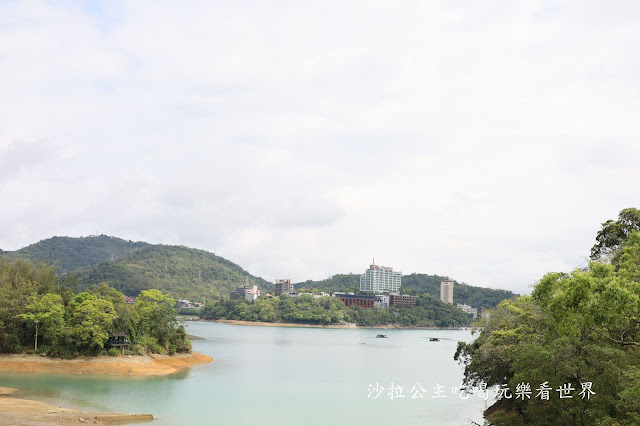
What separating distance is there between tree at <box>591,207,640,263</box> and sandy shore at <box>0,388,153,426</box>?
25.0 meters

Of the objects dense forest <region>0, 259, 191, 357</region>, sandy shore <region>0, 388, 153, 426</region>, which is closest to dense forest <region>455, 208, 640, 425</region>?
sandy shore <region>0, 388, 153, 426</region>

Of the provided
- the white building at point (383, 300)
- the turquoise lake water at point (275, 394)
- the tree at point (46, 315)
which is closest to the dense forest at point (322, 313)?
the white building at point (383, 300)

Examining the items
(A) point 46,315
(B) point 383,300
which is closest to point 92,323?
(A) point 46,315

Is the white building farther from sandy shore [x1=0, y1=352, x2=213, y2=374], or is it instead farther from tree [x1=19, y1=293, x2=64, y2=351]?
tree [x1=19, y1=293, x2=64, y2=351]

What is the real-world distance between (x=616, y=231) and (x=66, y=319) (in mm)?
40238

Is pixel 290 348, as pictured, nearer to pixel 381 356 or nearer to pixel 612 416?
pixel 381 356

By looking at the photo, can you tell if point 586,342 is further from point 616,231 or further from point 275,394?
point 275,394

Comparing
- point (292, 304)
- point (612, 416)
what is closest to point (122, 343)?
point (612, 416)

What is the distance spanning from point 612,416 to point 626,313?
5797 millimetres

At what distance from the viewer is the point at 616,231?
1249 inches

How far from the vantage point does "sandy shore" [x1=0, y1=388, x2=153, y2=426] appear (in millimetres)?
26250

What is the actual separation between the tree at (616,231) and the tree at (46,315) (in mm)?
38439

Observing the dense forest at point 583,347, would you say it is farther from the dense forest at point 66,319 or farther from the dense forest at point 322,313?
the dense forest at point 322,313

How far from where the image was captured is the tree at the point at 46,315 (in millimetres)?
45688
